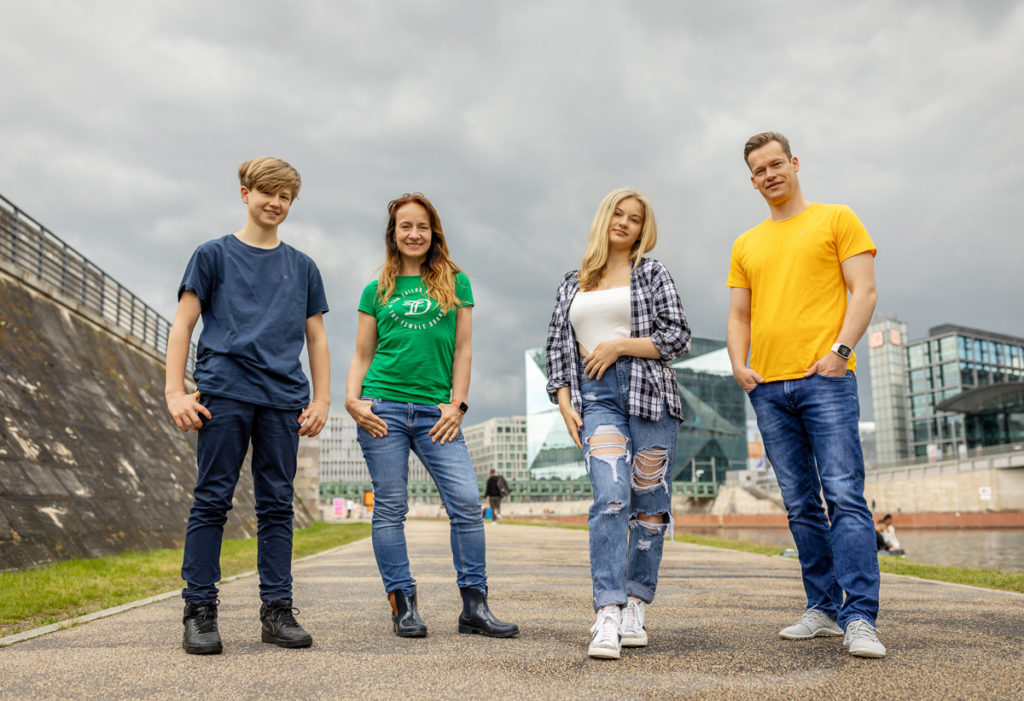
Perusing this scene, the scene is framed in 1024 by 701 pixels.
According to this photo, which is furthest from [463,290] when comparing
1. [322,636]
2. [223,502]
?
[322,636]

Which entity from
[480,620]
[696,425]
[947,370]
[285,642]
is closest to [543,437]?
[696,425]

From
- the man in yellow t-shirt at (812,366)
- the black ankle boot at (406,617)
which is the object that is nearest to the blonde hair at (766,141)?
the man in yellow t-shirt at (812,366)

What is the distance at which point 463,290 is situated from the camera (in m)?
4.08

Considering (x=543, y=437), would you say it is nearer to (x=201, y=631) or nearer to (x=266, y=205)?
(x=266, y=205)

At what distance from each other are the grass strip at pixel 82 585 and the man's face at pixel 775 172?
419cm

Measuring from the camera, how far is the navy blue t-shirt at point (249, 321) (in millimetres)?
3420

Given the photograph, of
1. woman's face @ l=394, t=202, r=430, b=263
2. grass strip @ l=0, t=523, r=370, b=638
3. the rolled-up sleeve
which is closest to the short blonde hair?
woman's face @ l=394, t=202, r=430, b=263

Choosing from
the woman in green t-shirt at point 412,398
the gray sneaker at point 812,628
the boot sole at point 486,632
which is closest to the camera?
the gray sneaker at point 812,628

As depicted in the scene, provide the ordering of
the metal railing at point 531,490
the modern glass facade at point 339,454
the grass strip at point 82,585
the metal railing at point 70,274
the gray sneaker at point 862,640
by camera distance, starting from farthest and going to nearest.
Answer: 1. the modern glass facade at point 339,454
2. the metal railing at point 531,490
3. the metal railing at point 70,274
4. the grass strip at point 82,585
5. the gray sneaker at point 862,640

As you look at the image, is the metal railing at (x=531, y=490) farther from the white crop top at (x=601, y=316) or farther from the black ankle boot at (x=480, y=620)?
the white crop top at (x=601, y=316)

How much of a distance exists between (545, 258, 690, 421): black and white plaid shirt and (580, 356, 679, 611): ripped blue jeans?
0.05 meters

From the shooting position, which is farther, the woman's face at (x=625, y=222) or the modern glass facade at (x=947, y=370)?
the modern glass facade at (x=947, y=370)

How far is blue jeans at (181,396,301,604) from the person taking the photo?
336 centimetres

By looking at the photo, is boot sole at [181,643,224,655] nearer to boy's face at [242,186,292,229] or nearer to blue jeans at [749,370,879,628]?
boy's face at [242,186,292,229]
